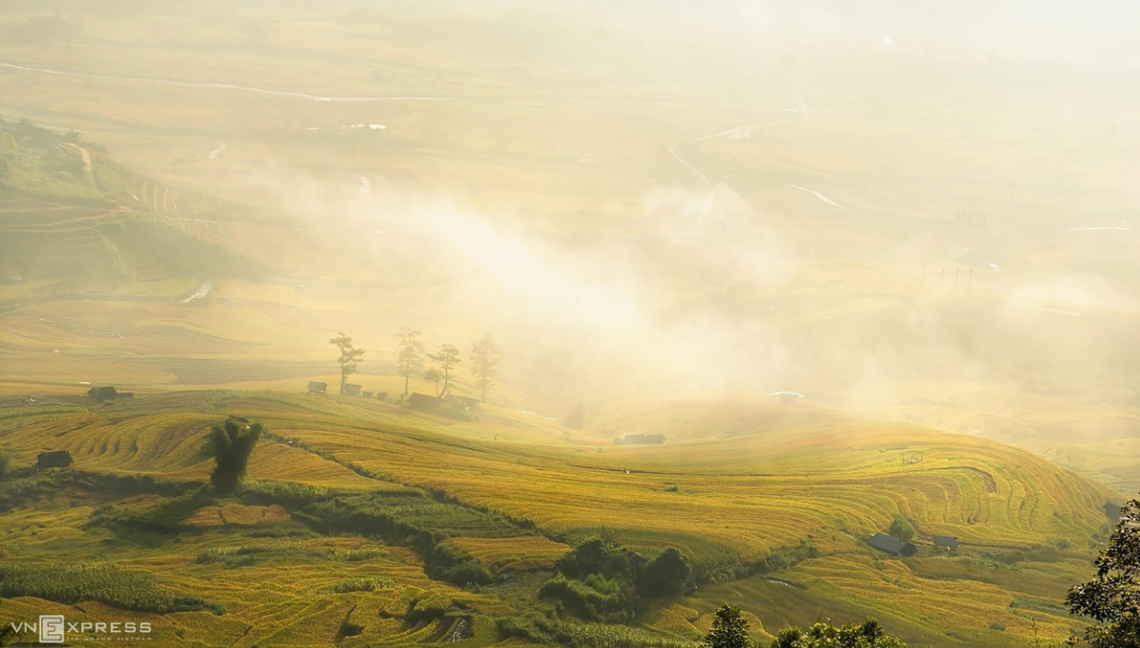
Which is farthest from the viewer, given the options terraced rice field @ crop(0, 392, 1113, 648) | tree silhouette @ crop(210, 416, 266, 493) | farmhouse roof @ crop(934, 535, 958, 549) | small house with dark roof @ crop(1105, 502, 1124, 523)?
small house with dark roof @ crop(1105, 502, 1124, 523)

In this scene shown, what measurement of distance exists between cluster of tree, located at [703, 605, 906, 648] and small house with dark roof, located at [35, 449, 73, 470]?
171ft

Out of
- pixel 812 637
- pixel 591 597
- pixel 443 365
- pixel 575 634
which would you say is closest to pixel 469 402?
pixel 443 365

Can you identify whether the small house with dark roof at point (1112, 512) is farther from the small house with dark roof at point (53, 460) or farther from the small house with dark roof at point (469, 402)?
the small house with dark roof at point (53, 460)

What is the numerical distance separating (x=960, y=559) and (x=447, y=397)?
58.2 m

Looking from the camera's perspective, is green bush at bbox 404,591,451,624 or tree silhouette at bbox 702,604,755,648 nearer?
tree silhouette at bbox 702,604,755,648

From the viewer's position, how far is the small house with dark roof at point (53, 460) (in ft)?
236

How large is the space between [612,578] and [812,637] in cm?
2518

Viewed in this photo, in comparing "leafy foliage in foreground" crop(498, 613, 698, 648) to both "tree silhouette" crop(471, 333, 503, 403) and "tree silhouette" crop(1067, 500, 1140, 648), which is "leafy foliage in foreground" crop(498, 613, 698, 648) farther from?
"tree silhouette" crop(471, 333, 503, 403)

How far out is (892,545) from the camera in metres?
70.8

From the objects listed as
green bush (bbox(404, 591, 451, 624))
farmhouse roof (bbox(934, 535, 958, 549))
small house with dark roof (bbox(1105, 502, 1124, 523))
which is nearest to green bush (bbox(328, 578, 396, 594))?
green bush (bbox(404, 591, 451, 624))

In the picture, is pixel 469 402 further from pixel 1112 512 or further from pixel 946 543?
pixel 1112 512

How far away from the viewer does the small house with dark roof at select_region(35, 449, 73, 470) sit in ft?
236

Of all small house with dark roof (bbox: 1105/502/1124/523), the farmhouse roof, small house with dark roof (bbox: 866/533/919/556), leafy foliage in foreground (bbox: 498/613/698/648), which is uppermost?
small house with dark roof (bbox: 1105/502/1124/523)

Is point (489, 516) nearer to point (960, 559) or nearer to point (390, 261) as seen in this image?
point (960, 559)
